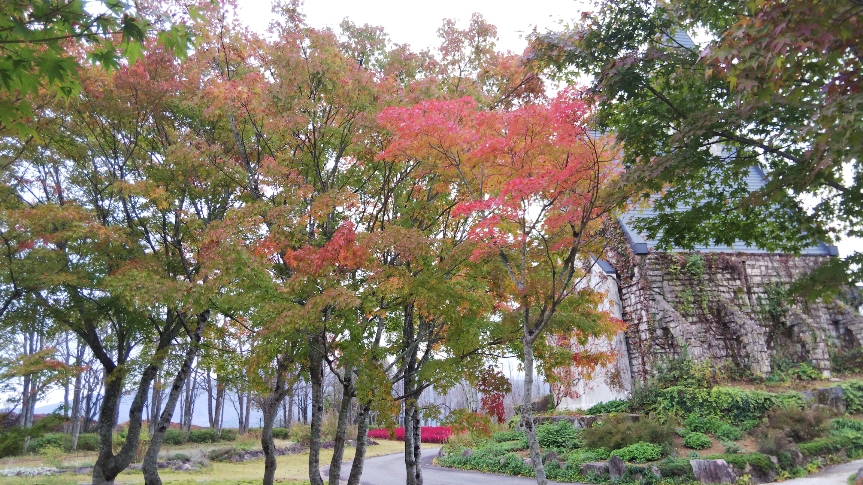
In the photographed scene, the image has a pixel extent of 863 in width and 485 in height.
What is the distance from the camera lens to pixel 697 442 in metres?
11.6

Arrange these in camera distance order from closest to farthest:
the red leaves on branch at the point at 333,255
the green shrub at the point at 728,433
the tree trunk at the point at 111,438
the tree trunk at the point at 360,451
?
the red leaves on branch at the point at 333,255 → the tree trunk at the point at 360,451 → the tree trunk at the point at 111,438 → the green shrub at the point at 728,433

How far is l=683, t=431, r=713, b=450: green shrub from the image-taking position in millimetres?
11594

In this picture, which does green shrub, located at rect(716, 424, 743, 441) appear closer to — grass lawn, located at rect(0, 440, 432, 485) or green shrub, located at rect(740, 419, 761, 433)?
green shrub, located at rect(740, 419, 761, 433)

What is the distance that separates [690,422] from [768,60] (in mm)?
11258

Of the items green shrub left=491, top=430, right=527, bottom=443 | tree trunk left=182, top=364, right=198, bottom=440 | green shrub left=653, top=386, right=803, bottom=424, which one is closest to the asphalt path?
green shrub left=491, top=430, right=527, bottom=443

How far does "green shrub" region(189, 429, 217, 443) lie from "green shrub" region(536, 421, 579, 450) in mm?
18230

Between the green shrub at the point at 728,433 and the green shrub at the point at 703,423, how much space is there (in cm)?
16

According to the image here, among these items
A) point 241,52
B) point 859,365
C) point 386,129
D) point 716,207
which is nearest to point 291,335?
point 386,129

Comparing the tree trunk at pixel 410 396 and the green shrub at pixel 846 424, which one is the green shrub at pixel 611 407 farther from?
the tree trunk at pixel 410 396

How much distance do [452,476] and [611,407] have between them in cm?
504

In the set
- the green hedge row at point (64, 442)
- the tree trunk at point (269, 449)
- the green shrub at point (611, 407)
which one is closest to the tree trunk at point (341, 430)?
the tree trunk at point (269, 449)

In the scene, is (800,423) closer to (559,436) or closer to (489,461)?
(559,436)

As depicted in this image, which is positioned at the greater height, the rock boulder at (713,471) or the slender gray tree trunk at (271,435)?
the slender gray tree trunk at (271,435)

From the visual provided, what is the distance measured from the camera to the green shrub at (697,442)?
38.0 ft
